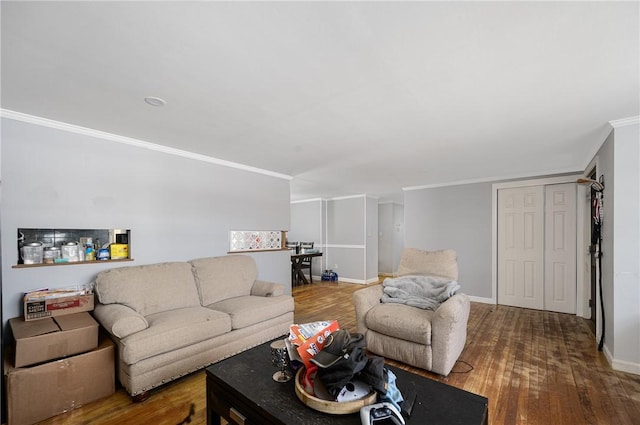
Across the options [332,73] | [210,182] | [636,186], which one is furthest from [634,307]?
[210,182]

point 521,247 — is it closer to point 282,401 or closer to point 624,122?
point 624,122

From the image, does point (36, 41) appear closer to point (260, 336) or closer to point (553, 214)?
point (260, 336)

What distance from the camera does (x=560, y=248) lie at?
173 inches

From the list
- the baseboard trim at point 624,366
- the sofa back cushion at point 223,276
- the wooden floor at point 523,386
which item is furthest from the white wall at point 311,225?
the baseboard trim at point 624,366

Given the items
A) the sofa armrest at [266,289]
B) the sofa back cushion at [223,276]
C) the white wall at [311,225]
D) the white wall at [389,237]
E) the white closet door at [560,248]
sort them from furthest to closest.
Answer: the white wall at [389,237], the white wall at [311,225], the white closet door at [560,248], the sofa armrest at [266,289], the sofa back cushion at [223,276]

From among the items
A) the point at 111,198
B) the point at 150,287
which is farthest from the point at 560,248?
the point at 111,198

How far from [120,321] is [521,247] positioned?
215 inches

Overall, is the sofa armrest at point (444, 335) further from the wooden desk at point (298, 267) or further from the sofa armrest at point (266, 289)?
the wooden desk at point (298, 267)

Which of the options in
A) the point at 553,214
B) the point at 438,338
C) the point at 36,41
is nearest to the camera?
the point at 36,41

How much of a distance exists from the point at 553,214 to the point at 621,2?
416 cm

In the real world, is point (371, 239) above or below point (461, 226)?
below

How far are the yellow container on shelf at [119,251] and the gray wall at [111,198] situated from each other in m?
0.06

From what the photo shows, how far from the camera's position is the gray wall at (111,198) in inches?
91.6

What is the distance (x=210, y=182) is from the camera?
12.3ft
